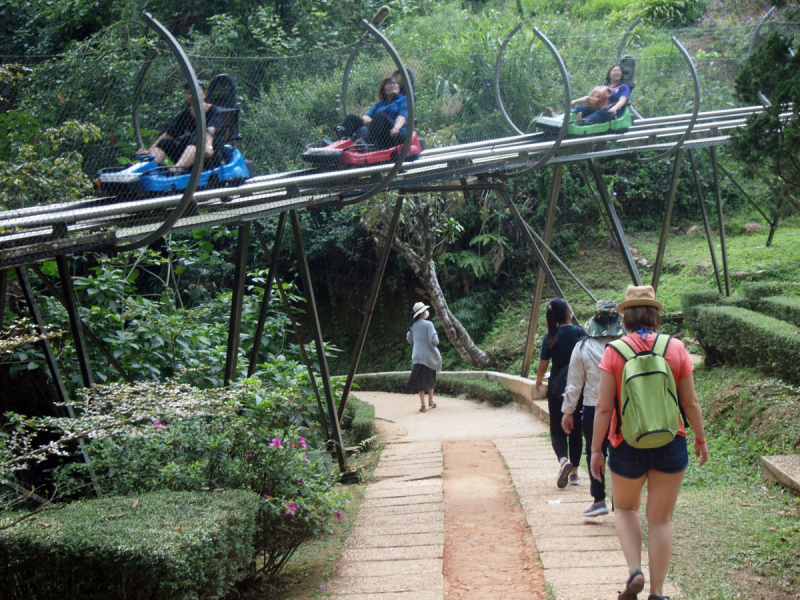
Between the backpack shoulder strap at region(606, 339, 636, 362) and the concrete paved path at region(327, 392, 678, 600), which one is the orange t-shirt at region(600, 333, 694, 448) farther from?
the concrete paved path at region(327, 392, 678, 600)

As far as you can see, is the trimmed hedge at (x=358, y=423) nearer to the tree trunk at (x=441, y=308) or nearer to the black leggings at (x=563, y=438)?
the black leggings at (x=563, y=438)

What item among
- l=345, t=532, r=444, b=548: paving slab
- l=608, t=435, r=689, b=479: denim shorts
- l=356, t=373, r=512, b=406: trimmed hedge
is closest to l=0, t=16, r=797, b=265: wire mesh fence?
l=345, t=532, r=444, b=548: paving slab

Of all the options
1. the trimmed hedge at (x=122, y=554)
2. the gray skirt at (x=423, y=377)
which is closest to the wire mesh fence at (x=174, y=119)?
the trimmed hedge at (x=122, y=554)

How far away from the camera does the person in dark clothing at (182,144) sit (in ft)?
16.3

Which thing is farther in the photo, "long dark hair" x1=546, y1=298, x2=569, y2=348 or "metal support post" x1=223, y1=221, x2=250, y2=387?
"metal support post" x1=223, y1=221, x2=250, y2=387

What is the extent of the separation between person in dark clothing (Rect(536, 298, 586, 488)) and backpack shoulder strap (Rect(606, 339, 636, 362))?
6.40ft

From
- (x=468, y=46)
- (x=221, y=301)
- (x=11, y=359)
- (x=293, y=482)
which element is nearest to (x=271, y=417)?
(x=293, y=482)

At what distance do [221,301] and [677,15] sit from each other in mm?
13829

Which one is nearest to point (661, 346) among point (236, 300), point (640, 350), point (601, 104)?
point (640, 350)

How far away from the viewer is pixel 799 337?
6883 mm

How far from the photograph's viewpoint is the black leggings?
561cm

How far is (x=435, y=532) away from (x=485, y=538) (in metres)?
0.32

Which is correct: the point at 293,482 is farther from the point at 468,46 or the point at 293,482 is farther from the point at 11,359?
the point at 468,46

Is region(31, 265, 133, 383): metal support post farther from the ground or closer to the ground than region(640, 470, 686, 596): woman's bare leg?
farther from the ground
